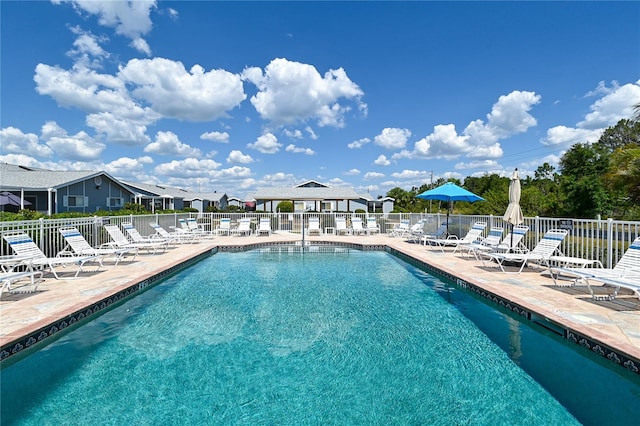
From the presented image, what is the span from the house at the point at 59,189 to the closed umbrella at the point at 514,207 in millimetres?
23814

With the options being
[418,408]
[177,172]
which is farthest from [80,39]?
[177,172]

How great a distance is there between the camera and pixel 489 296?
606 centimetres

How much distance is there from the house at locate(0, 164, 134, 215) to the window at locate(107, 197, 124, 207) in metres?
0.25

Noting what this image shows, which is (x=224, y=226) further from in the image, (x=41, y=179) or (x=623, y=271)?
(x=623, y=271)

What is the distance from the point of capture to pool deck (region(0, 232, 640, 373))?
12.9 ft

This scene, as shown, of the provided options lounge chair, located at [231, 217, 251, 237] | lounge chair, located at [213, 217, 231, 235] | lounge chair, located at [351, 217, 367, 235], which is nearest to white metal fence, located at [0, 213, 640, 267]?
lounge chair, located at [213, 217, 231, 235]

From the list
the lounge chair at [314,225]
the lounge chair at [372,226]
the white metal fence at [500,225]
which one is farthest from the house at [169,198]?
the white metal fence at [500,225]

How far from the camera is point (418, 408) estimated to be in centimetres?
309

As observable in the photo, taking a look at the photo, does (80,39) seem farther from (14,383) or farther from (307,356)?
(307,356)

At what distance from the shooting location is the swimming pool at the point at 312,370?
9.86 ft

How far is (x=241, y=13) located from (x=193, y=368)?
15.0 meters

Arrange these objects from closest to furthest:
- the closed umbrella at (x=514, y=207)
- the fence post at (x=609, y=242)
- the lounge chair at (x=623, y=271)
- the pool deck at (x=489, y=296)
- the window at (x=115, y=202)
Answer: the pool deck at (x=489, y=296) < the lounge chair at (x=623, y=271) < the fence post at (x=609, y=242) < the closed umbrella at (x=514, y=207) < the window at (x=115, y=202)

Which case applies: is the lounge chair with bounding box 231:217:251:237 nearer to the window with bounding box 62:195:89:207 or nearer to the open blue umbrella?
the open blue umbrella

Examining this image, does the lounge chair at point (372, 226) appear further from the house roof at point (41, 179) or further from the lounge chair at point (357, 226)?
the house roof at point (41, 179)
